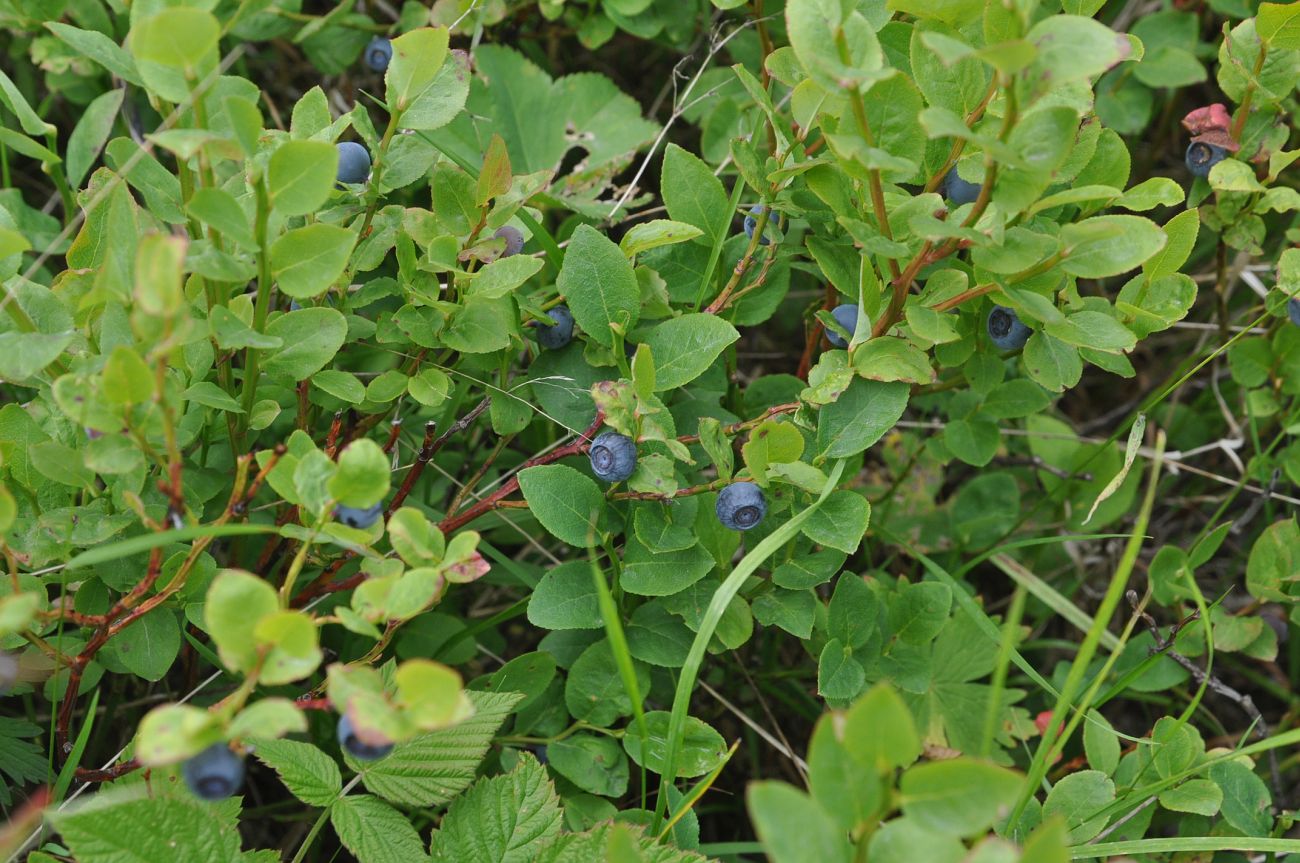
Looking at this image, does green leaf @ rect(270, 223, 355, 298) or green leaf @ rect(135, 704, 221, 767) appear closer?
green leaf @ rect(135, 704, 221, 767)

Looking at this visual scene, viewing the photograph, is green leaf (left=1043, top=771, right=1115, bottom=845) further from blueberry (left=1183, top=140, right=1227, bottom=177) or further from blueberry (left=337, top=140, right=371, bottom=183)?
blueberry (left=337, top=140, right=371, bottom=183)

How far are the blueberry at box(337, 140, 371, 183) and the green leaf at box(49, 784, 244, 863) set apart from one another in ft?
2.57

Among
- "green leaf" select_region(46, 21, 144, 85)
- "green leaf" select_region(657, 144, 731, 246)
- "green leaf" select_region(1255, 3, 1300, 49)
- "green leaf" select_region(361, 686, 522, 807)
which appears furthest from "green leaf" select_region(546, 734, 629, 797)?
"green leaf" select_region(1255, 3, 1300, 49)

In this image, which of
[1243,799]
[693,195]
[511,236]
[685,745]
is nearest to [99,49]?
[511,236]

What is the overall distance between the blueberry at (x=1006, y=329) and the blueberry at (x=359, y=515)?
0.87 meters

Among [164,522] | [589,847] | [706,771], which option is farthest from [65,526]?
[706,771]

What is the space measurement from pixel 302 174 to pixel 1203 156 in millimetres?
1351

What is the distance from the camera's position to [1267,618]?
2.03 m

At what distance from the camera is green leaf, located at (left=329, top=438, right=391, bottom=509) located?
1.05m

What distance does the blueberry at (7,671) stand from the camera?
1.32 metres

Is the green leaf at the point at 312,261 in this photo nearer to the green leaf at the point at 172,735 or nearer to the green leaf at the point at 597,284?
the green leaf at the point at 597,284

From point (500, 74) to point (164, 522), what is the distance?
4.41 feet

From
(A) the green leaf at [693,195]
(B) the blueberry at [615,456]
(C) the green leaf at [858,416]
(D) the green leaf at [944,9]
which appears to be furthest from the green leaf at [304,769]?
(D) the green leaf at [944,9]

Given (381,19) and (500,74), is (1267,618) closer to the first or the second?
(500,74)
